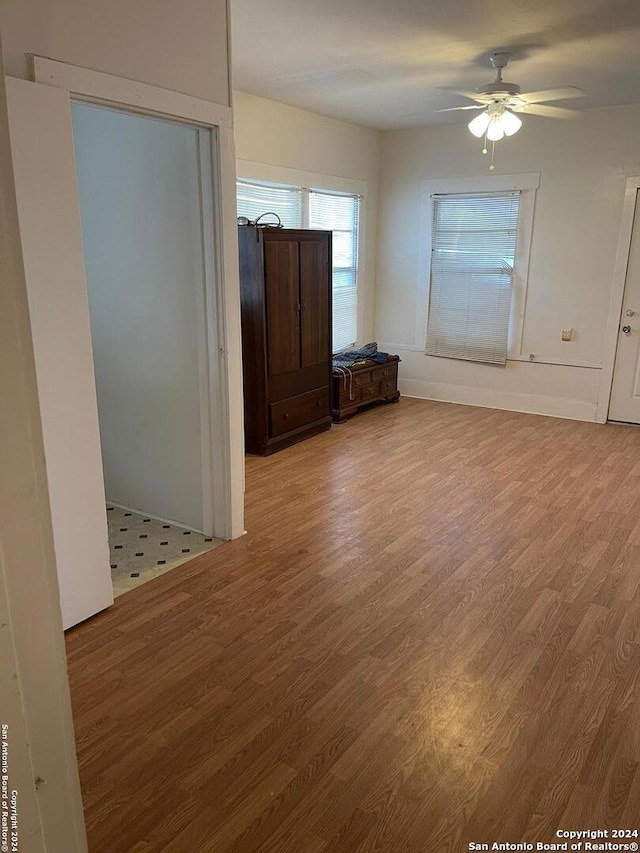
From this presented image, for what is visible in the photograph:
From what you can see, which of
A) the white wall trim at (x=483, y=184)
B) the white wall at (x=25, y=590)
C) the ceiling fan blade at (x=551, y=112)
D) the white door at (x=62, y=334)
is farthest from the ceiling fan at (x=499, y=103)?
the white wall at (x=25, y=590)

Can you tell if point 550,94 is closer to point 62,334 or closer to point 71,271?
point 71,271

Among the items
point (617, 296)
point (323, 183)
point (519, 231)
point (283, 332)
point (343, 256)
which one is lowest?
point (283, 332)

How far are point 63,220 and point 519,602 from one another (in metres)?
2.43

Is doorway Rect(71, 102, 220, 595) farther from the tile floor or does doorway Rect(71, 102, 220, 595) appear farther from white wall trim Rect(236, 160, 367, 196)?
white wall trim Rect(236, 160, 367, 196)

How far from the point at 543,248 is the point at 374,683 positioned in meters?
4.65

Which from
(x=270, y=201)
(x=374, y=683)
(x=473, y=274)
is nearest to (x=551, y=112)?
(x=473, y=274)

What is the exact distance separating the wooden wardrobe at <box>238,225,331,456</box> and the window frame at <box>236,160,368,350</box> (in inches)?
27.1

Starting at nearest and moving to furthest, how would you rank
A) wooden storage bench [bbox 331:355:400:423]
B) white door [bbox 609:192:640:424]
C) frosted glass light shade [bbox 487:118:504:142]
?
frosted glass light shade [bbox 487:118:504:142]
white door [bbox 609:192:640:424]
wooden storage bench [bbox 331:355:400:423]

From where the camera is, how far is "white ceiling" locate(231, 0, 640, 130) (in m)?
3.02

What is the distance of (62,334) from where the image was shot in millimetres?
2318

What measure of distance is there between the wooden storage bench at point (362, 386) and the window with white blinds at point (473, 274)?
645mm

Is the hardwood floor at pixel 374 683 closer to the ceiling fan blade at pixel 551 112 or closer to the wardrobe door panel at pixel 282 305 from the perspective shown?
the wardrobe door panel at pixel 282 305

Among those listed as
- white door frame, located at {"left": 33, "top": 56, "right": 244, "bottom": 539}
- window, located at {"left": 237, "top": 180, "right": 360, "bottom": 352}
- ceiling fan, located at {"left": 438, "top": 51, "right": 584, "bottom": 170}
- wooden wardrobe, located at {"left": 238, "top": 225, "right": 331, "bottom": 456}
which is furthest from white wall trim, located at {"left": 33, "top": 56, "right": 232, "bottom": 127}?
window, located at {"left": 237, "top": 180, "right": 360, "bottom": 352}

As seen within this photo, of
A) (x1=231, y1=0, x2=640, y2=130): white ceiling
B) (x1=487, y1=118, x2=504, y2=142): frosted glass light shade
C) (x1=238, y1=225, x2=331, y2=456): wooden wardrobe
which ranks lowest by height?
(x1=238, y1=225, x2=331, y2=456): wooden wardrobe
